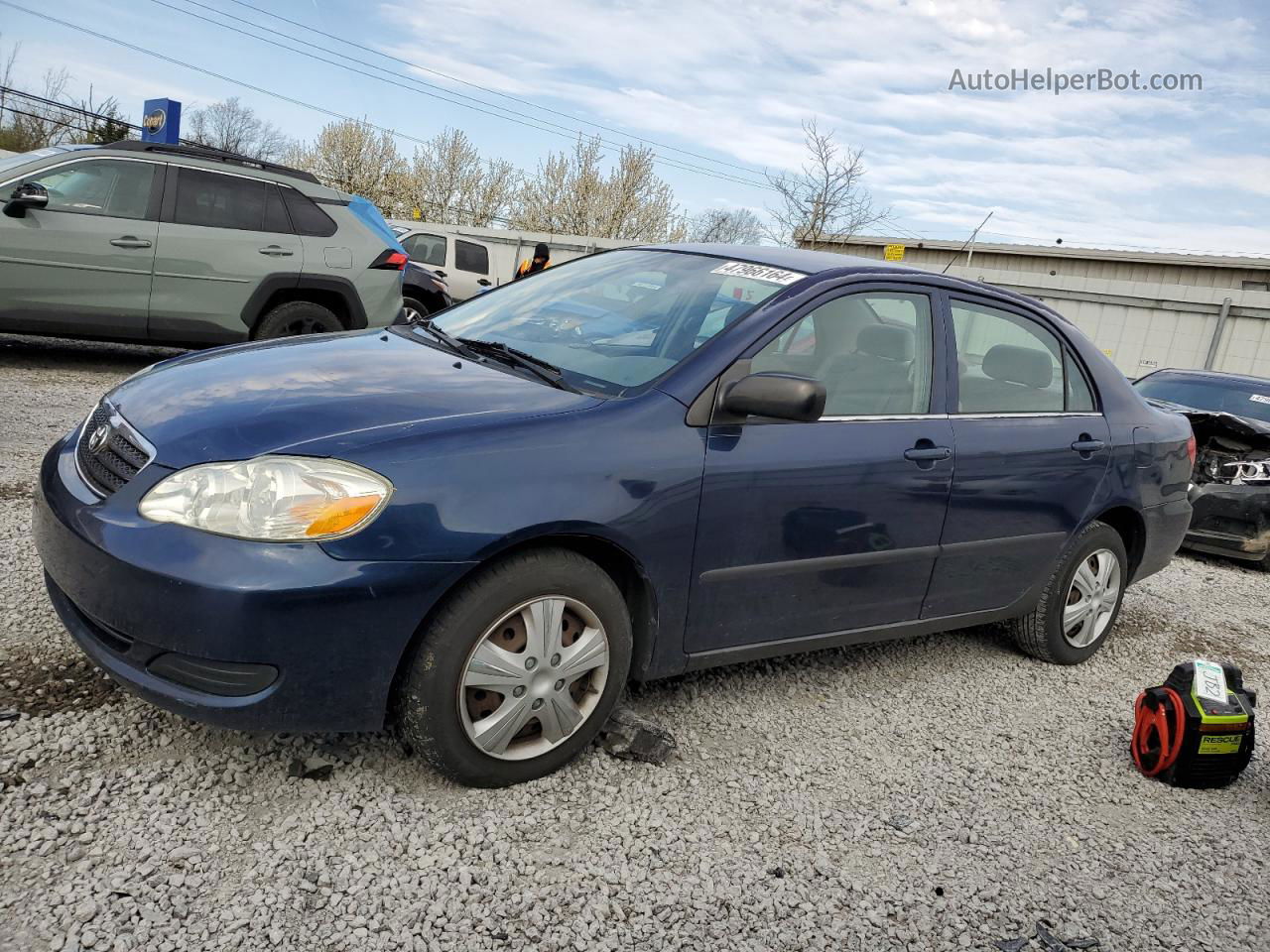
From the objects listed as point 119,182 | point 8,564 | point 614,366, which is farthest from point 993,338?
point 119,182

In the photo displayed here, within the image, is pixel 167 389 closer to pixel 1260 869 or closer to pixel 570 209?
pixel 1260 869

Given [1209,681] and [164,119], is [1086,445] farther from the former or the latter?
[164,119]

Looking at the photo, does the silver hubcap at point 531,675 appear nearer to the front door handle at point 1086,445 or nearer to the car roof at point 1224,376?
the front door handle at point 1086,445

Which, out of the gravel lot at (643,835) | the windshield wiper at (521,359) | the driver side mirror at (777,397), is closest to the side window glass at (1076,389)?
the gravel lot at (643,835)

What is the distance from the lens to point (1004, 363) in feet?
13.5

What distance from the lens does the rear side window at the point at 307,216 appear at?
28.2ft

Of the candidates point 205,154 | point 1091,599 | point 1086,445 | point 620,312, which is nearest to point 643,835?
point 620,312

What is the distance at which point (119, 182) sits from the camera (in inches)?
307

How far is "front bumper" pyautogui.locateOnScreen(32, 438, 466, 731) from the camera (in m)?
2.39

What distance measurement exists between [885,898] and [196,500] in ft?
6.70

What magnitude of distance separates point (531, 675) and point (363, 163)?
5158 centimetres

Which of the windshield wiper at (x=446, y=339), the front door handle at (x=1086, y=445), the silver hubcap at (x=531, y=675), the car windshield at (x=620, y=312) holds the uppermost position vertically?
the car windshield at (x=620, y=312)

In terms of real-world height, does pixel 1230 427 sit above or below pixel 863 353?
below

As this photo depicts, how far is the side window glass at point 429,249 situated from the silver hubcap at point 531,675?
49.0ft
